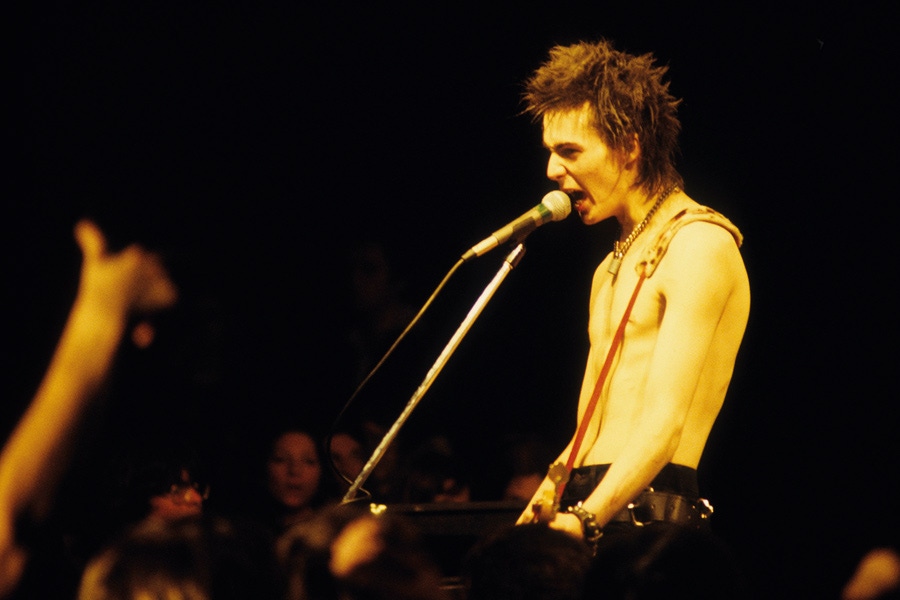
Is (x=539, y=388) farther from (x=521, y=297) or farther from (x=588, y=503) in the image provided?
(x=588, y=503)

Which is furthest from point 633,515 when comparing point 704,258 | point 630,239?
point 630,239

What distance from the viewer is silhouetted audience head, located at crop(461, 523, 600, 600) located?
1.57m

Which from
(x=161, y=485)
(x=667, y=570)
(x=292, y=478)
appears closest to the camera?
(x=667, y=570)

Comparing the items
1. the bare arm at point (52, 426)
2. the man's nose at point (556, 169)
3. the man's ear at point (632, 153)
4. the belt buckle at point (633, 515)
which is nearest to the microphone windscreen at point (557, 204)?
the man's nose at point (556, 169)

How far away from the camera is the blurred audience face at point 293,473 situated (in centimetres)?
408

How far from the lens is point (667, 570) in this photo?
57.7 inches

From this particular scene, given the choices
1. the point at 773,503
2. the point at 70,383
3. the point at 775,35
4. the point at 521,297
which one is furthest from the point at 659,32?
the point at 70,383

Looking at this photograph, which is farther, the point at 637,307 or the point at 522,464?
the point at 522,464

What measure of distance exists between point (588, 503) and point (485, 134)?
95.3 inches

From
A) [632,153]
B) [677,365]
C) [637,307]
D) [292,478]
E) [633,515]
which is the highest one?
[632,153]

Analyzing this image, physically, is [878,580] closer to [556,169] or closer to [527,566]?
[527,566]

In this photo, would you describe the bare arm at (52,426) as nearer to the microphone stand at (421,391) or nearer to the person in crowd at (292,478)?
the microphone stand at (421,391)

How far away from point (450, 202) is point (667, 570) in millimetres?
3298

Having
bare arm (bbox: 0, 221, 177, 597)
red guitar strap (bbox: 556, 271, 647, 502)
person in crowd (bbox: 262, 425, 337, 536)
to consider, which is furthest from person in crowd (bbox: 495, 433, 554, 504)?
bare arm (bbox: 0, 221, 177, 597)
